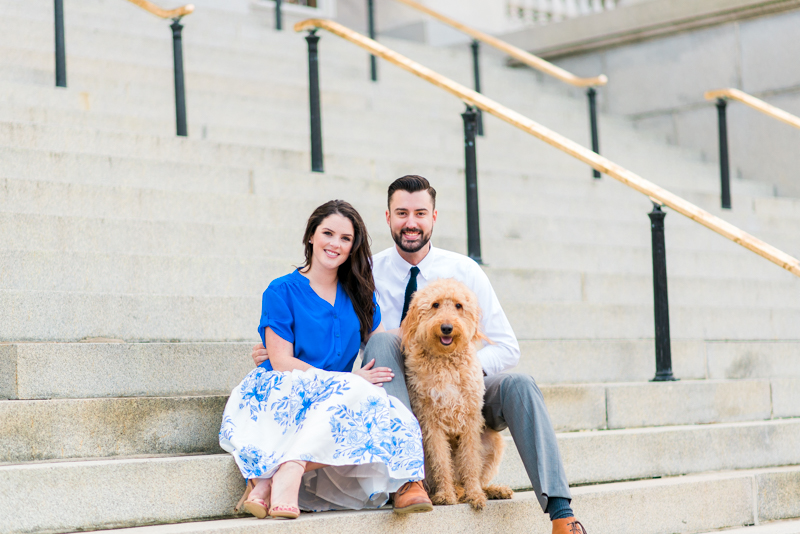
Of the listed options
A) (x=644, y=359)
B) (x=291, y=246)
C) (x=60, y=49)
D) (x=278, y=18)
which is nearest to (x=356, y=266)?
(x=291, y=246)

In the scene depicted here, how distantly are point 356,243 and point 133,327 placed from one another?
1001mm

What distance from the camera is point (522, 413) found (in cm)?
361

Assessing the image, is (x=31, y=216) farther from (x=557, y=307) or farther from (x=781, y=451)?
(x=781, y=451)

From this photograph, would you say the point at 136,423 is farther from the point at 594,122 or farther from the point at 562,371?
the point at 594,122

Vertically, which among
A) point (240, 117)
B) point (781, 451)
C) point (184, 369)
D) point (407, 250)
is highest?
point (240, 117)

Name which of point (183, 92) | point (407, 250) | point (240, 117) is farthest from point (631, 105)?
point (407, 250)

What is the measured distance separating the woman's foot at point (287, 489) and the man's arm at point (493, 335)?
3.02ft

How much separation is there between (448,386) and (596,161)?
225 cm

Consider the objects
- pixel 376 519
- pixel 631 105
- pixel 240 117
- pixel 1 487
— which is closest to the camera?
pixel 1 487

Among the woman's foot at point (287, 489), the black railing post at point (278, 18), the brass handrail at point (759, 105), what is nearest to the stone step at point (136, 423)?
the woman's foot at point (287, 489)

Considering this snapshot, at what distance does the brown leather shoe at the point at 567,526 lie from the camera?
135 inches

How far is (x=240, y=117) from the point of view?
6.48m

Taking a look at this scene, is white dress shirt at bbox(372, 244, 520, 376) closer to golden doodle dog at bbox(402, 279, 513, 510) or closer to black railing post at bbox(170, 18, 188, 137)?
golden doodle dog at bbox(402, 279, 513, 510)

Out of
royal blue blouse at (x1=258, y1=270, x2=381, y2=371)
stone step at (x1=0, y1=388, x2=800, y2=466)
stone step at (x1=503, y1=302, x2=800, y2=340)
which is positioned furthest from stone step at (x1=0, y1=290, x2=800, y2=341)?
royal blue blouse at (x1=258, y1=270, x2=381, y2=371)
